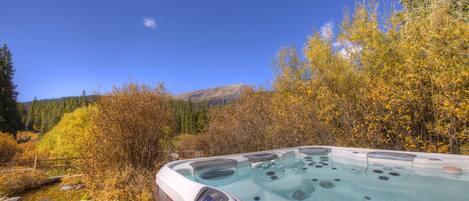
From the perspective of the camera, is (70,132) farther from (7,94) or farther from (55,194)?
(7,94)

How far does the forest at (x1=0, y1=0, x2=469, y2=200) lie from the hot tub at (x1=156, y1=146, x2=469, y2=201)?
1.07 m

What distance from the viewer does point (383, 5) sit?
199 inches

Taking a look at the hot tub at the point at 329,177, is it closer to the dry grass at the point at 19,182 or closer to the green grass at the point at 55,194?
the green grass at the point at 55,194

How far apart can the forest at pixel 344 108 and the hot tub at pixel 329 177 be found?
3.51ft

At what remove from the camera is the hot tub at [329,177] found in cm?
223

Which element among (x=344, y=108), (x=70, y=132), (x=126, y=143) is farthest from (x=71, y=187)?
(x=344, y=108)

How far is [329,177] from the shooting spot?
10.1 feet

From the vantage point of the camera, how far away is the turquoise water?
7.52 feet

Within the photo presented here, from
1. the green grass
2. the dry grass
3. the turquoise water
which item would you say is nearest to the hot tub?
the turquoise water

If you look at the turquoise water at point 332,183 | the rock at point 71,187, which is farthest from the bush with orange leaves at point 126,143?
the rock at point 71,187

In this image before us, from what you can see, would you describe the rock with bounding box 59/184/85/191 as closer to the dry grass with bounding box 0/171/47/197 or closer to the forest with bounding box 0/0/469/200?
the dry grass with bounding box 0/171/47/197

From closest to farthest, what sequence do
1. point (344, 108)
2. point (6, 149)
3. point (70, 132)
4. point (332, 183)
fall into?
point (332, 183), point (344, 108), point (70, 132), point (6, 149)

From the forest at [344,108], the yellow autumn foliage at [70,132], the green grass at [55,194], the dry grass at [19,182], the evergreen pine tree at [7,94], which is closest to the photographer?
the forest at [344,108]

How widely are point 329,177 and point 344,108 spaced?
2.31m
